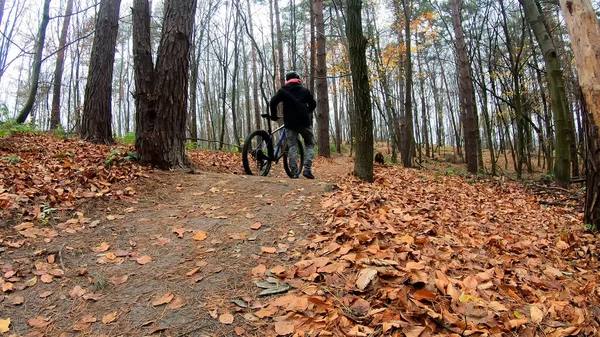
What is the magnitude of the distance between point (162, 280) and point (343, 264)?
1352 mm

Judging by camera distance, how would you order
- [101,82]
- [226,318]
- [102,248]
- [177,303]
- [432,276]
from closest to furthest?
[226,318], [177,303], [432,276], [102,248], [101,82]

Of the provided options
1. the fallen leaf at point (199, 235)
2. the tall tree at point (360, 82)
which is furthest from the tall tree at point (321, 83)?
the fallen leaf at point (199, 235)

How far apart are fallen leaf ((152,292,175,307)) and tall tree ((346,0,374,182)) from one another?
3813 millimetres

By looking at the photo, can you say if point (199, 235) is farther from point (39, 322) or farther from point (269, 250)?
point (39, 322)

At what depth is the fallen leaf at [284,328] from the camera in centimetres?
189

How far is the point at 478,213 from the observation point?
4613 mm

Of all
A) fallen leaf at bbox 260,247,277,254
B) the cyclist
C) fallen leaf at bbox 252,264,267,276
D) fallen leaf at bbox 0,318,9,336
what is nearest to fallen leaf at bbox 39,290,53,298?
fallen leaf at bbox 0,318,9,336

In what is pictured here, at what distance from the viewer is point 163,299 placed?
7.41ft

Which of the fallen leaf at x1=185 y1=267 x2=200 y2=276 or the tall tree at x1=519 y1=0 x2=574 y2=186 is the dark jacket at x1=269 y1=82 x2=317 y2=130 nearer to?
the fallen leaf at x1=185 y1=267 x2=200 y2=276

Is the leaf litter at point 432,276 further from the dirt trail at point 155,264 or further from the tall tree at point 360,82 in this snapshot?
the tall tree at point 360,82

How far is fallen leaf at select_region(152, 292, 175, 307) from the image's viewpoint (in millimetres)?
2223

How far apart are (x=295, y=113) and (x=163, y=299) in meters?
4.25

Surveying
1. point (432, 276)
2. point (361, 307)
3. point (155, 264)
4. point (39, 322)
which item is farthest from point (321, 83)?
point (39, 322)

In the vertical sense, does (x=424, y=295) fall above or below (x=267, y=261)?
below
